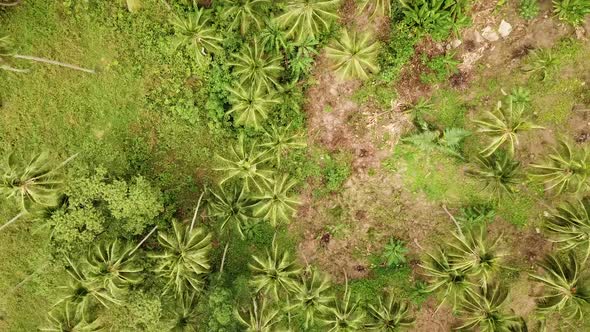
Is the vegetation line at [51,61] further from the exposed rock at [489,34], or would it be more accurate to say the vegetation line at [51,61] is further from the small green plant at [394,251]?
the exposed rock at [489,34]

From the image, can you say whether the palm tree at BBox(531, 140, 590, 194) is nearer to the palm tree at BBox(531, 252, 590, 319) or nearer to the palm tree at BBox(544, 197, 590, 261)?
the palm tree at BBox(544, 197, 590, 261)

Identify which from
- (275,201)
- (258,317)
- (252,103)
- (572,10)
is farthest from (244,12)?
(572,10)

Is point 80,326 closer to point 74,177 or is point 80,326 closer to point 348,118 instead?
point 74,177

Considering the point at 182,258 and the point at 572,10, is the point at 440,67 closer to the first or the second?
the point at 572,10

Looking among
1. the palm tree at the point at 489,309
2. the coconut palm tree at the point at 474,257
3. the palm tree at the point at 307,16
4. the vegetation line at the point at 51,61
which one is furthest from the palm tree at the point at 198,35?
the palm tree at the point at 489,309

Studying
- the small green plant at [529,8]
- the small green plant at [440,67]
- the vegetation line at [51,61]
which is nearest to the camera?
the small green plant at [529,8]

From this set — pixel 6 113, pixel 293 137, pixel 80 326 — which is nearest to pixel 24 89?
pixel 6 113

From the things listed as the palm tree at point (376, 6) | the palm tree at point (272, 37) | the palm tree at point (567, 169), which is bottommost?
the palm tree at point (567, 169)
